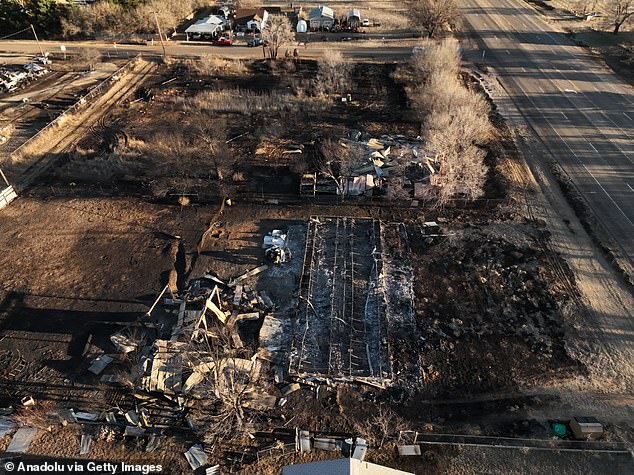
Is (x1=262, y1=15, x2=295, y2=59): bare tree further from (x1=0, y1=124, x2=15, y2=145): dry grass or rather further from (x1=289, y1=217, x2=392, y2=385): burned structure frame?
(x1=289, y1=217, x2=392, y2=385): burned structure frame

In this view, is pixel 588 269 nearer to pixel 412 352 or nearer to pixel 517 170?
pixel 517 170

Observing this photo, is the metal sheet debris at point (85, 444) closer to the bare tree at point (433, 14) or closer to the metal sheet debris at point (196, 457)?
the metal sheet debris at point (196, 457)

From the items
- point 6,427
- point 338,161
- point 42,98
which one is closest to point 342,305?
point 338,161

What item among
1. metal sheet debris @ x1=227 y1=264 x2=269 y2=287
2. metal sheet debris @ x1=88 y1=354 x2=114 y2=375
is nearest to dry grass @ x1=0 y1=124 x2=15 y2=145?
metal sheet debris @ x1=88 y1=354 x2=114 y2=375

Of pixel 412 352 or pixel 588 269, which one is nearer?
pixel 412 352

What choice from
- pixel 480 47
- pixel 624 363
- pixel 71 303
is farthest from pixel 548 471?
pixel 480 47

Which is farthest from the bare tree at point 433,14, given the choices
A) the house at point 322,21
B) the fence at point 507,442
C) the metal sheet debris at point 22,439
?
the metal sheet debris at point 22,439

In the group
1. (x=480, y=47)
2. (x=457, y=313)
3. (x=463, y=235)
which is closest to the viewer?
(x=457, y=313)

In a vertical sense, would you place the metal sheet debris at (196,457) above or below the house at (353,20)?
below
